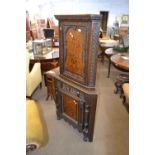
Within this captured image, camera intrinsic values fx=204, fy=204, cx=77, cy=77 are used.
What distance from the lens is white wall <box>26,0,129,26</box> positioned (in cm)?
735

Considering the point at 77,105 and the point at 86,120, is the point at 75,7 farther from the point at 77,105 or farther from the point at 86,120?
the point at 86,120

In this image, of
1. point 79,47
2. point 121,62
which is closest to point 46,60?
point 121,62

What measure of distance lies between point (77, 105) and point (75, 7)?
5.67 meters

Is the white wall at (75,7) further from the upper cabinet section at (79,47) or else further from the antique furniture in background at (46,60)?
the upper cabinet section at (79,47)

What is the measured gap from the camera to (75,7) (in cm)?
744

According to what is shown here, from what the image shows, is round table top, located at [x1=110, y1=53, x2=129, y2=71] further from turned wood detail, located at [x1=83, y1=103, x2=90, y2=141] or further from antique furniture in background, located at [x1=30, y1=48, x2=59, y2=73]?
turned wood detail, located at [x1=83, y1=103, x2=90, y2=141]

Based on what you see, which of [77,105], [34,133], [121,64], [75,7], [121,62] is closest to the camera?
[34,133]

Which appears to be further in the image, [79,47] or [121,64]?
[121,64]

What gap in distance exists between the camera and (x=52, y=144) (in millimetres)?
2512

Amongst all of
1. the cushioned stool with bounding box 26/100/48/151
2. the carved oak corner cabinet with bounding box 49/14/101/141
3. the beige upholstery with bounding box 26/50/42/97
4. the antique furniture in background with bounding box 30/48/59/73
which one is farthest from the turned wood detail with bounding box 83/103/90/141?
the antique furniture in background with bounding box 30/48/59/73

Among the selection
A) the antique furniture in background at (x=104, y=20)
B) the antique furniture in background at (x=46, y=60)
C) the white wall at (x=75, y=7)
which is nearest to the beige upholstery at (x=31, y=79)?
the antique furniture in background at (x=46, y=60)

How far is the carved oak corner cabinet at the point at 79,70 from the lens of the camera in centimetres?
214
